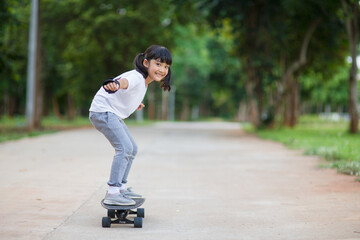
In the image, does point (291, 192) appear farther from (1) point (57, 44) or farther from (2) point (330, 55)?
(1) point (57, 44)

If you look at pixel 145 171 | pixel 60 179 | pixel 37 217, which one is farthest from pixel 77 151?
pixel 37 217

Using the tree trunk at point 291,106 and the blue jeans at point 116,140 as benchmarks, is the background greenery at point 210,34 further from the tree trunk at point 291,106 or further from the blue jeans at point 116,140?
the blue jeans at point 116,140

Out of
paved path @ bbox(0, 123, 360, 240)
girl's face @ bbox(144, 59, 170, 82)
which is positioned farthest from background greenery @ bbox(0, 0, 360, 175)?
girl's face @ bbox(144, 59, 170, 82)

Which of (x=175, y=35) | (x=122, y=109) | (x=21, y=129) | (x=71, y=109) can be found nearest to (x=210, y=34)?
(x=175, y=35)

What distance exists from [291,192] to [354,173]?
205 centimetres

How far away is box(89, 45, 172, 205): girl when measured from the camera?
4.75 meters

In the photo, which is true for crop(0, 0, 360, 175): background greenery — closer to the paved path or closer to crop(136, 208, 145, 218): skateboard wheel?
the paved path

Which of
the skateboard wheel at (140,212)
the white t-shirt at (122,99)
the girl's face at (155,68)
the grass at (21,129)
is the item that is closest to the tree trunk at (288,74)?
the grass at (21,129)

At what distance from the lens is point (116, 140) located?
190 inches

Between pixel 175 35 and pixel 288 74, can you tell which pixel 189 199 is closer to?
pixel 288 74

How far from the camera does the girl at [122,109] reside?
15.6 ft

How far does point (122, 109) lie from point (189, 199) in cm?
181

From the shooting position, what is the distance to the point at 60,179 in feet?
25.4

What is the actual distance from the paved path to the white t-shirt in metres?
1.05
